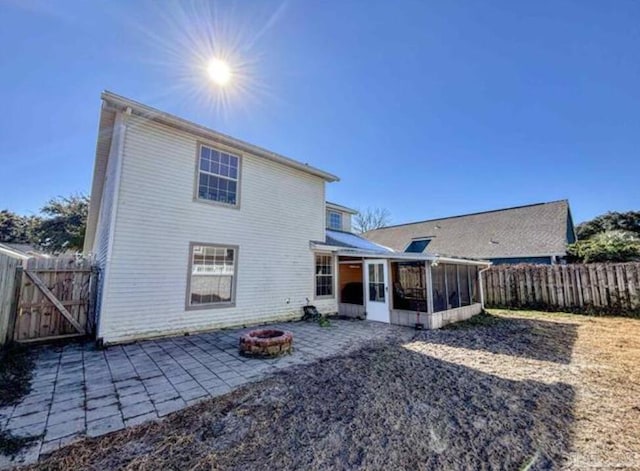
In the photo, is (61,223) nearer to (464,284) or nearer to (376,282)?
(376,282)

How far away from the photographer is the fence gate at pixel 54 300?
594 cm

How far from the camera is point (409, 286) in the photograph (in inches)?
353

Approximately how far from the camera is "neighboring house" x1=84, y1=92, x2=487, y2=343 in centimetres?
624

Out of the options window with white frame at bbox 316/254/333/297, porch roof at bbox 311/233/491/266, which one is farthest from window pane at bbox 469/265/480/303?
window with white frame at bbox 316/254/333/297

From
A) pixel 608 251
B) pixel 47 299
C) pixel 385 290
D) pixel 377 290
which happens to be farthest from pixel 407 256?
pixel 608 251

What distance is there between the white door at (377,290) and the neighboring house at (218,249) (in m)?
0.04

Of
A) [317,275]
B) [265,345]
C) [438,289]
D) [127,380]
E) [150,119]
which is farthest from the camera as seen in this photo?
[317,275]

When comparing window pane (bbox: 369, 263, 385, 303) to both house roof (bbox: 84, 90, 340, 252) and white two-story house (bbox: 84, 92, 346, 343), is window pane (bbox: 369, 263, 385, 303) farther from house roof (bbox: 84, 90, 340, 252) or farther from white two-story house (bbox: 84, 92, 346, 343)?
house roof (bbox: 84, 90, 340, 252)

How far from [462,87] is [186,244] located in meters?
9.76

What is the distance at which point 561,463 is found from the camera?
2.32m

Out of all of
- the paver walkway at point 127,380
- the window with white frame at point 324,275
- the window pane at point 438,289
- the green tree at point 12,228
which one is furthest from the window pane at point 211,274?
the green tree at point 12,228

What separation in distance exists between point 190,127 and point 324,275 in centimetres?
647

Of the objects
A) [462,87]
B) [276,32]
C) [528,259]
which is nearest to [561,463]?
[276,32]

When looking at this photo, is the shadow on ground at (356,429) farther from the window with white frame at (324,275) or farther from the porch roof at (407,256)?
the window with white frame at (324,275)
